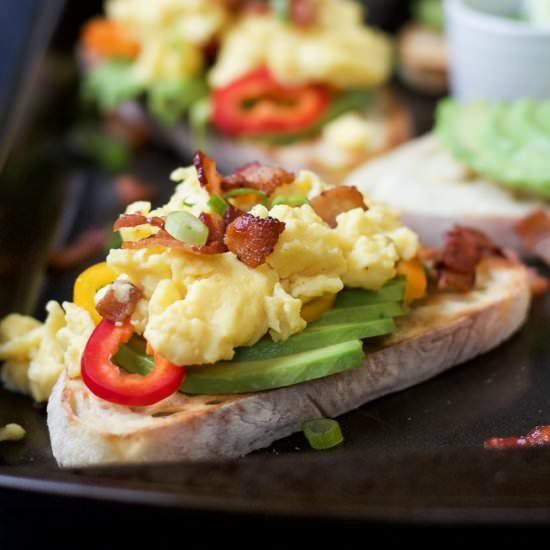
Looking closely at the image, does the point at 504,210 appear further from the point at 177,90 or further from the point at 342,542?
the point at 342,542

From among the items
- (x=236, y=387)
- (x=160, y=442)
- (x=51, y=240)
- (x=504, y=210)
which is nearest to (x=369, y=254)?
(x=236, y=387)

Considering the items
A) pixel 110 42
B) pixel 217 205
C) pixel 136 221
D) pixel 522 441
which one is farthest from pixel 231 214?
pixel 110 42

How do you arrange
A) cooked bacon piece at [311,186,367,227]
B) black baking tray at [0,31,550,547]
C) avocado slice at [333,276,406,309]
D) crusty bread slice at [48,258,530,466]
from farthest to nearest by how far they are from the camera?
1. cooked bacon piece at [311,186,367,227]
2. avocado slice at [333,276,406,309]
3. crusty bread slice at [48,258,530,466]
4. black baking tray at [0,31,550,547]

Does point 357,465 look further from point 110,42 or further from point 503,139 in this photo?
point 110,42

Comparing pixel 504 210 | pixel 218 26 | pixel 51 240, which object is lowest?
pixel 51 240

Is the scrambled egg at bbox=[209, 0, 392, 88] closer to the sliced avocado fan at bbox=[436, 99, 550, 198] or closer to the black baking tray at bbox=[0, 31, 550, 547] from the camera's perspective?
the sliced avocado fan at bbox=[436, 99, 550, 198]

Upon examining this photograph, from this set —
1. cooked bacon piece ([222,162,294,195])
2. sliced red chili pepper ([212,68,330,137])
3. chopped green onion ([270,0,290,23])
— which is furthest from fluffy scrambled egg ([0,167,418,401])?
chopped green onion ([270,0,290,23])

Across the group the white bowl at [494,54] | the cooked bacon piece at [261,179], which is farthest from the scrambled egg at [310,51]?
the cooked bacon piece at [261,179]
